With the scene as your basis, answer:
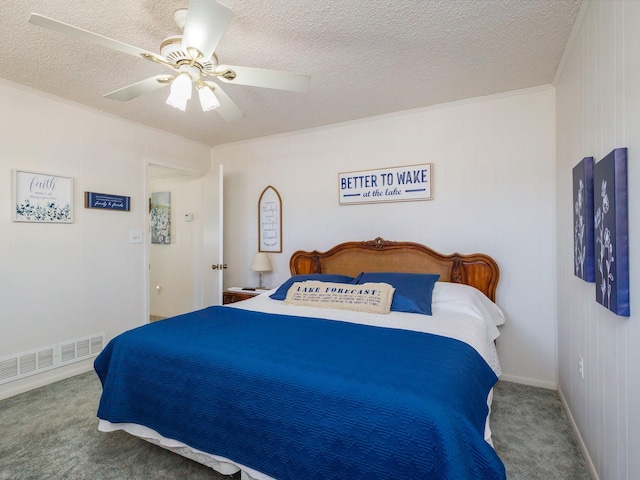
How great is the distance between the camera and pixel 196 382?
5.41ft

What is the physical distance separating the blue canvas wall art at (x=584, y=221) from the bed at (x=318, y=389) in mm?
679

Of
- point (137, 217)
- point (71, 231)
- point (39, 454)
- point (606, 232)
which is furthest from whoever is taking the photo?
point (137, 217)

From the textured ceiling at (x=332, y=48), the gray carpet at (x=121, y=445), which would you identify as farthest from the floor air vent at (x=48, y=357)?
the textured ceiling at (x=332, y=48)

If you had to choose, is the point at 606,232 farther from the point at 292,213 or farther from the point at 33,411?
the point at 33,411

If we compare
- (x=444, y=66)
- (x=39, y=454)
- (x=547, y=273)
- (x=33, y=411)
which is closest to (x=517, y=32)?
(x=444, y=66)

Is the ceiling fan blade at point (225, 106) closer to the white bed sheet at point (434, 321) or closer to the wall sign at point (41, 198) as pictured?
the white bed sheet at point (434, 321)

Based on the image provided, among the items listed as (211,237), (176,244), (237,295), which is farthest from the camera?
(176,244)

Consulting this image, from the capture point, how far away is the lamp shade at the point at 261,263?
382 centimetres

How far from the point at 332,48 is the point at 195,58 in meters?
0.92

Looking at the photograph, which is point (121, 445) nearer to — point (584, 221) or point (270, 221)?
point (270, 221)

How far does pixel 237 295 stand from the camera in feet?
12.4

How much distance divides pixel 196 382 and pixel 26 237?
2281 millimetres

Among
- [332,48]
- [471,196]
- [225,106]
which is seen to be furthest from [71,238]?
[471,196]

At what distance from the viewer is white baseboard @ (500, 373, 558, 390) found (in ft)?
9.09
